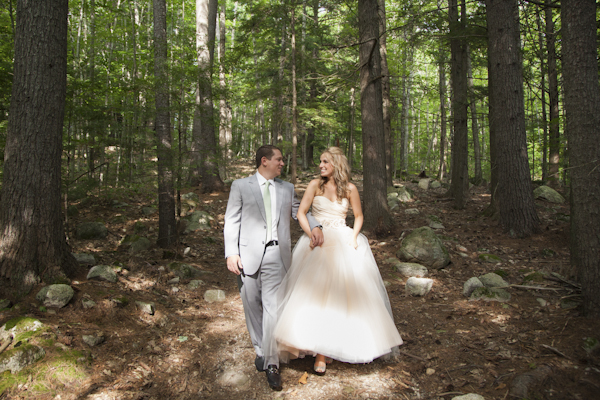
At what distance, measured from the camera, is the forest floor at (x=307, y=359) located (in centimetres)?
311

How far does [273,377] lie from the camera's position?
3.28 m

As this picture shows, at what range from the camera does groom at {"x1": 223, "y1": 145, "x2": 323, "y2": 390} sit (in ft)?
11.2

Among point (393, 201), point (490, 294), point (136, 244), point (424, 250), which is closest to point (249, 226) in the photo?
point (490, 294)

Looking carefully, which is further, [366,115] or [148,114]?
[366,115]

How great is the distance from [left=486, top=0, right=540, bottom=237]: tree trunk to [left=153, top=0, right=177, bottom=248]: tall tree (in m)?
7.57

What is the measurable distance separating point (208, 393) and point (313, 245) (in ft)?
5.77

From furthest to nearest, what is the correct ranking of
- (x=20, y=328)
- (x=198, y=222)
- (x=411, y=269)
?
(x=198, y=222) → (x=411, y=269) → (x=20, y=328)

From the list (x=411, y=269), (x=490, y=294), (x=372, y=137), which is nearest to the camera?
(x=490, y=294)

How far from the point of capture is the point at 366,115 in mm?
8766

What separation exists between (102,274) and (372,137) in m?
6.58

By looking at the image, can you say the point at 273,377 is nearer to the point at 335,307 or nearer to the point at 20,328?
the point at 335,307

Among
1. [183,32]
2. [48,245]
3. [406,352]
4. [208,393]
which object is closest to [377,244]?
[406,352]

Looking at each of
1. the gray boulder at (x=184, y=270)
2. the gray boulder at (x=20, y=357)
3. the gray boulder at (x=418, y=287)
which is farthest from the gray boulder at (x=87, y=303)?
the gray boulder at (x=418, y=287)

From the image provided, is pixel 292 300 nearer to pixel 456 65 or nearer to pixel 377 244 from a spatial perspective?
pixel 377 244
